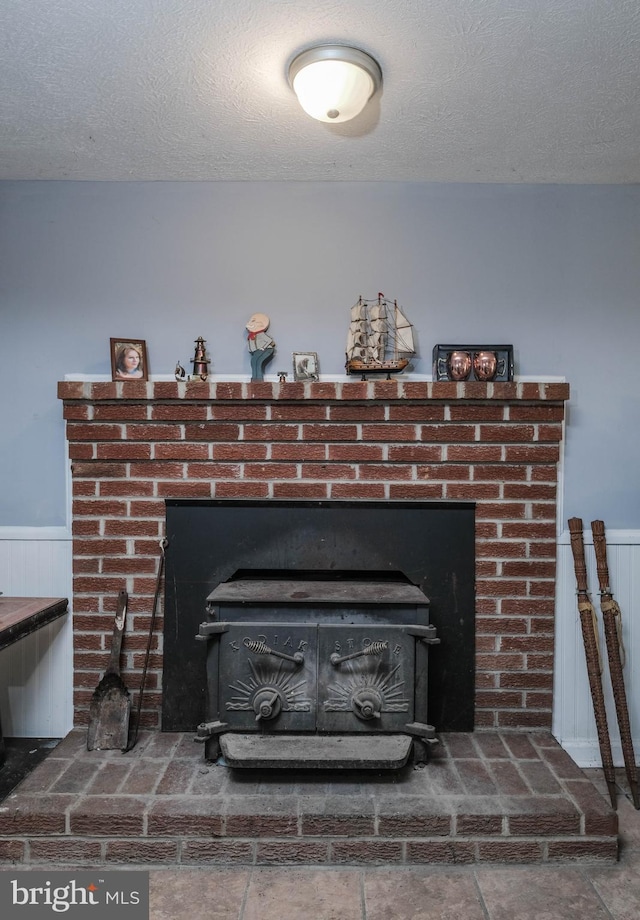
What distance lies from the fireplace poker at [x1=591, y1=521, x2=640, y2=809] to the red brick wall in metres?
0.16

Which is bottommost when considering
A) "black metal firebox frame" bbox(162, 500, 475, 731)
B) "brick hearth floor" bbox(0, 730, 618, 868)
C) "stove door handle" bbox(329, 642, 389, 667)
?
"brick hearth floor" bbox(0, 730, 618, 868)

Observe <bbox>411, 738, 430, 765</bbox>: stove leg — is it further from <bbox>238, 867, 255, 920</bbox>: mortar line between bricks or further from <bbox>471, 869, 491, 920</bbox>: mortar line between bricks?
<bbox>238, 867, 255, 920</bbox>: mortar line between bricks

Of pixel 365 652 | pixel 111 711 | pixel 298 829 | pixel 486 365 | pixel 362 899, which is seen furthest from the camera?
pixel 486 365

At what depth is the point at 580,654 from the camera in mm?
2262

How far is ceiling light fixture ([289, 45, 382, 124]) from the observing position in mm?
1554

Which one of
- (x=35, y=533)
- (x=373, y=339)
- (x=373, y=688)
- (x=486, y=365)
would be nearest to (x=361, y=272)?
(x=373, y=339)

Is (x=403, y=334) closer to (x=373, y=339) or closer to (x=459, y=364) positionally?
(x=373, y=339)

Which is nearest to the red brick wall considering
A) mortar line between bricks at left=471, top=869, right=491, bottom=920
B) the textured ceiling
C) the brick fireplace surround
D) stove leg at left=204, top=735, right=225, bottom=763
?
the brick fireplace surround

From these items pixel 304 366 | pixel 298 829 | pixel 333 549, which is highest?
pixel 304 366

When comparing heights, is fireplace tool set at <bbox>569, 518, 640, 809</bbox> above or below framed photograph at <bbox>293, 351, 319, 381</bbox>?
below

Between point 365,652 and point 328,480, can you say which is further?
point 328,480

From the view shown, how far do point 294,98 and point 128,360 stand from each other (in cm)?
107

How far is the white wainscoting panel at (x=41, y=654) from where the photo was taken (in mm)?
2291

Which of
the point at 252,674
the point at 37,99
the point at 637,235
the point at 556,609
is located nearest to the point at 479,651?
the point at 556,609
